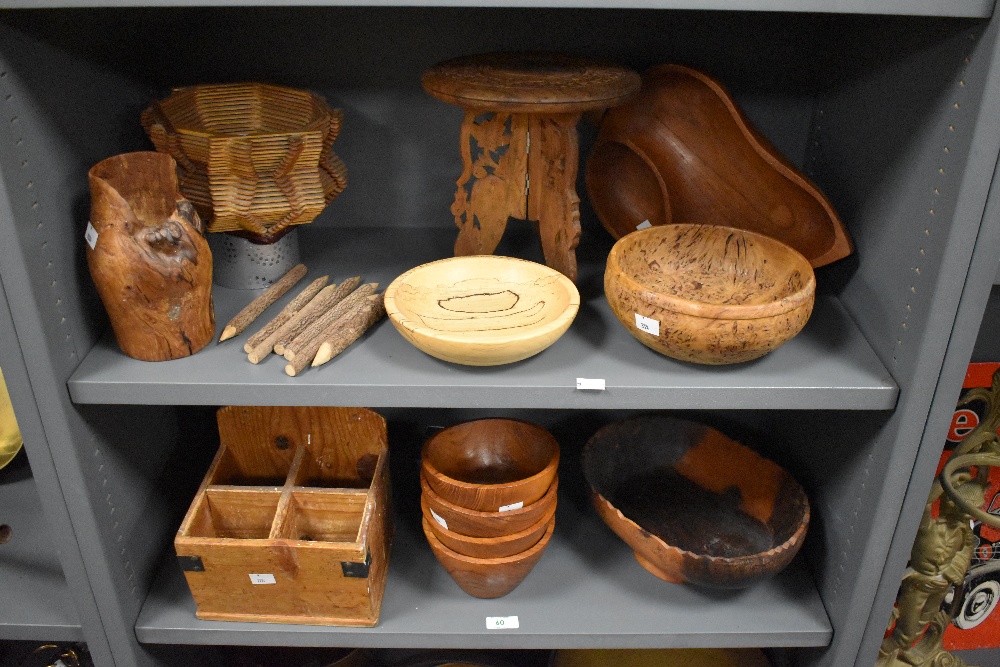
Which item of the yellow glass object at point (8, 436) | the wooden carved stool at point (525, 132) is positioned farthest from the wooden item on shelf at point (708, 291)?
the yellow glass object at point (8, 436)

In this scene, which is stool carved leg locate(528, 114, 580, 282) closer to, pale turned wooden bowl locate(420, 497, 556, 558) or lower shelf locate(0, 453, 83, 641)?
pale turned wooden bowl locate(420, 497, 556, 558)

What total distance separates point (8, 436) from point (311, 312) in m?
0.67

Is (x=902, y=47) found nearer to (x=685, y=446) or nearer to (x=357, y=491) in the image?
(x=685, y=446)

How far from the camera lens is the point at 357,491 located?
113cm

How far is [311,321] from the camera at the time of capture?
101 centimetres

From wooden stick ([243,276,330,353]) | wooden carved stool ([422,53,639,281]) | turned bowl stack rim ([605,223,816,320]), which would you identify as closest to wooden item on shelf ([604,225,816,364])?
turned bowl stack rim ([605,223,816,320])

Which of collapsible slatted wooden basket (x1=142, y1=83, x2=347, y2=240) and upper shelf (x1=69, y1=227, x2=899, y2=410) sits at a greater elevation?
collapsible slatted wooden basket (x1=142, y1=83, x2=347, y2=240)

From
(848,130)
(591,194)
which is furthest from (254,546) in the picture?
(848,130)

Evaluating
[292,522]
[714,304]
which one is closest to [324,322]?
[292,522]

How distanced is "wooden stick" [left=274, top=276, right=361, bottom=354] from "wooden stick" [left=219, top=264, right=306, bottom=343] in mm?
60

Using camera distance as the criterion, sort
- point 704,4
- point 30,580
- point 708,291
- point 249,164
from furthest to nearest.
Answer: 1. point 30,580
2. point 708,291
3. point 249,164
4. point 704,4

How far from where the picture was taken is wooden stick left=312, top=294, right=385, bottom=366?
36.7 inches

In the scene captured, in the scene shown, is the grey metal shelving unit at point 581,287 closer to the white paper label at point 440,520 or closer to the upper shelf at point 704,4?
the upper shelf at point 704,4

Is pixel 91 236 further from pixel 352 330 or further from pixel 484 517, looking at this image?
pixel 484 517
